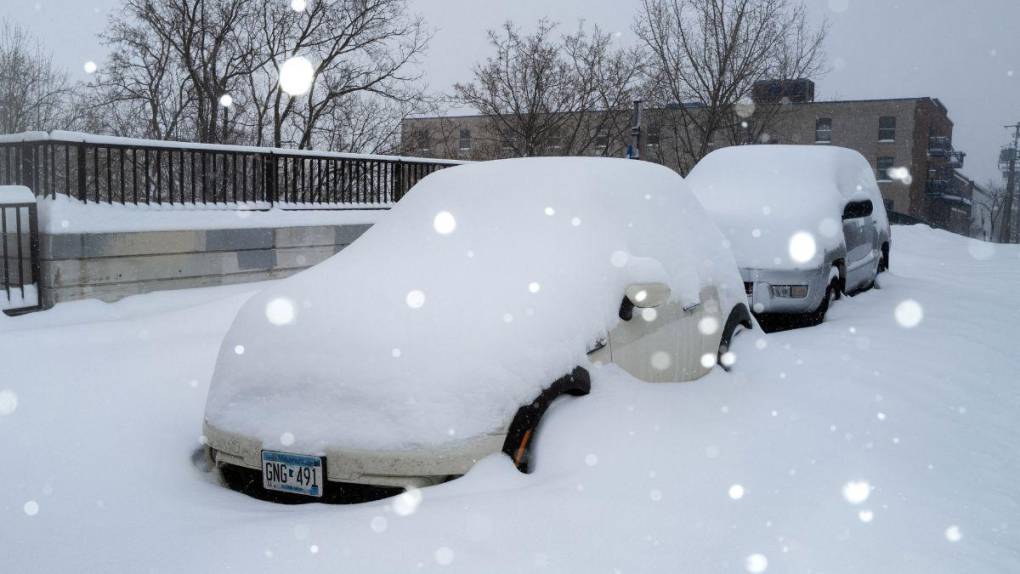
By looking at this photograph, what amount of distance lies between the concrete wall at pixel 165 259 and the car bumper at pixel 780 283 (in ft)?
18.6

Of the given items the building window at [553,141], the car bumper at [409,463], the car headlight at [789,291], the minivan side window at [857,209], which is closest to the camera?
the car bumper at [409,463]

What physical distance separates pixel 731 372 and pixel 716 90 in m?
19.4

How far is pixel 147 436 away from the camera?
14.5 feet

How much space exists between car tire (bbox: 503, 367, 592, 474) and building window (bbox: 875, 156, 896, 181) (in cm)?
5152

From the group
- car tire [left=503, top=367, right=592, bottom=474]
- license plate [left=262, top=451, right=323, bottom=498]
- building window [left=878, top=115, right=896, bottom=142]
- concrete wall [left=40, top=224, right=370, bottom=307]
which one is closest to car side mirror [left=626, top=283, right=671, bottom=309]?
car tire [left=503, top=367, right=592, bottom=474]

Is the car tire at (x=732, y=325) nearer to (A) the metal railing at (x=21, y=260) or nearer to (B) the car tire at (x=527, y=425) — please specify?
(B) the car tire at (x=527, y=425)

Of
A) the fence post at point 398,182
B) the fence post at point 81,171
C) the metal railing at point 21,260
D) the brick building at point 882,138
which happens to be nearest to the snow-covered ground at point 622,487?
the metal railing at point 21,260

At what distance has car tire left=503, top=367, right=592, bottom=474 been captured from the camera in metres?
3.18

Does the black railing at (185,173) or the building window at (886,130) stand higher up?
the building window at (886,130)

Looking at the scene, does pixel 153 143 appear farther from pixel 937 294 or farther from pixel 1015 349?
pixel 937 294

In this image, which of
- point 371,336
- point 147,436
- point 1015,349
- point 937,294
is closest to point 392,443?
point 371,336

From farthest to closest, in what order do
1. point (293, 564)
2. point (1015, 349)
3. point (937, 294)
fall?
point (937, 294), point (1015, 349), point (293, 564)

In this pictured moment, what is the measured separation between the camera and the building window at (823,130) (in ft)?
165

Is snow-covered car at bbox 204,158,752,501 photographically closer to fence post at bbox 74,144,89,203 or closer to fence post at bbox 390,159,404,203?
fence post at bbox 74,144,89,203
